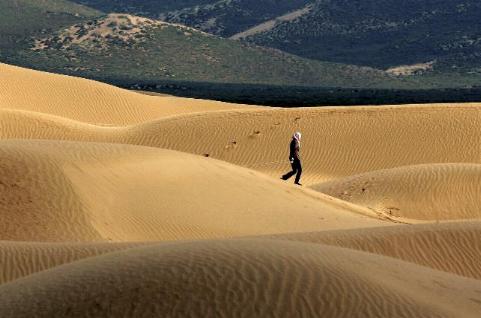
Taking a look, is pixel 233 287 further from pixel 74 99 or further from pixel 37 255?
pixel 74 99

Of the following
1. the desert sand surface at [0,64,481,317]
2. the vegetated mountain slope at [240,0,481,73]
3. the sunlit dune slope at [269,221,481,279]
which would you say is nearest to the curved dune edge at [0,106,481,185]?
the desert sand surface at [0,64,481,317]

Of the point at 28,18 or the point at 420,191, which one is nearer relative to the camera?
the point at 420,191

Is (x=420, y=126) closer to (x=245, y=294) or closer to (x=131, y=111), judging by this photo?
(x=131, y=111)

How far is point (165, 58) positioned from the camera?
14488 centimetres

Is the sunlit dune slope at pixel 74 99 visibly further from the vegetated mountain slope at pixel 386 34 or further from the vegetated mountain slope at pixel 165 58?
the vegetated mountain slope at pixel 386 34

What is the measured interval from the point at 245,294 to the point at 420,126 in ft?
84.5

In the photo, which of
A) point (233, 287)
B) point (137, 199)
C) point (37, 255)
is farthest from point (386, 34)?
point (233, 287)

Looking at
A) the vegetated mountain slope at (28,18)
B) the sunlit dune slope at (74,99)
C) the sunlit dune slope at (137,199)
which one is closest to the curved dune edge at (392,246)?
the sunlit dune slope at (137,199)

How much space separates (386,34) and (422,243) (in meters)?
170

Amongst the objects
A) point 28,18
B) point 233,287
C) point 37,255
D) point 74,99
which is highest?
point 233,287

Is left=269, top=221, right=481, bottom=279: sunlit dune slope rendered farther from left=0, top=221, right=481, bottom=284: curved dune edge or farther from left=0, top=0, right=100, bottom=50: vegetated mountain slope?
left=0, top=0, right=100, bottom=50: vegetated mountain slope

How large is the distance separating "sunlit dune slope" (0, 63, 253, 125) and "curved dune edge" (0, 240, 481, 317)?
3170 cm

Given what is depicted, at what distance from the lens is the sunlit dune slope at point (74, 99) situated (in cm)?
4116

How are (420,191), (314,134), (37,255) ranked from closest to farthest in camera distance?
(37,255), (420,191), (314,134)
